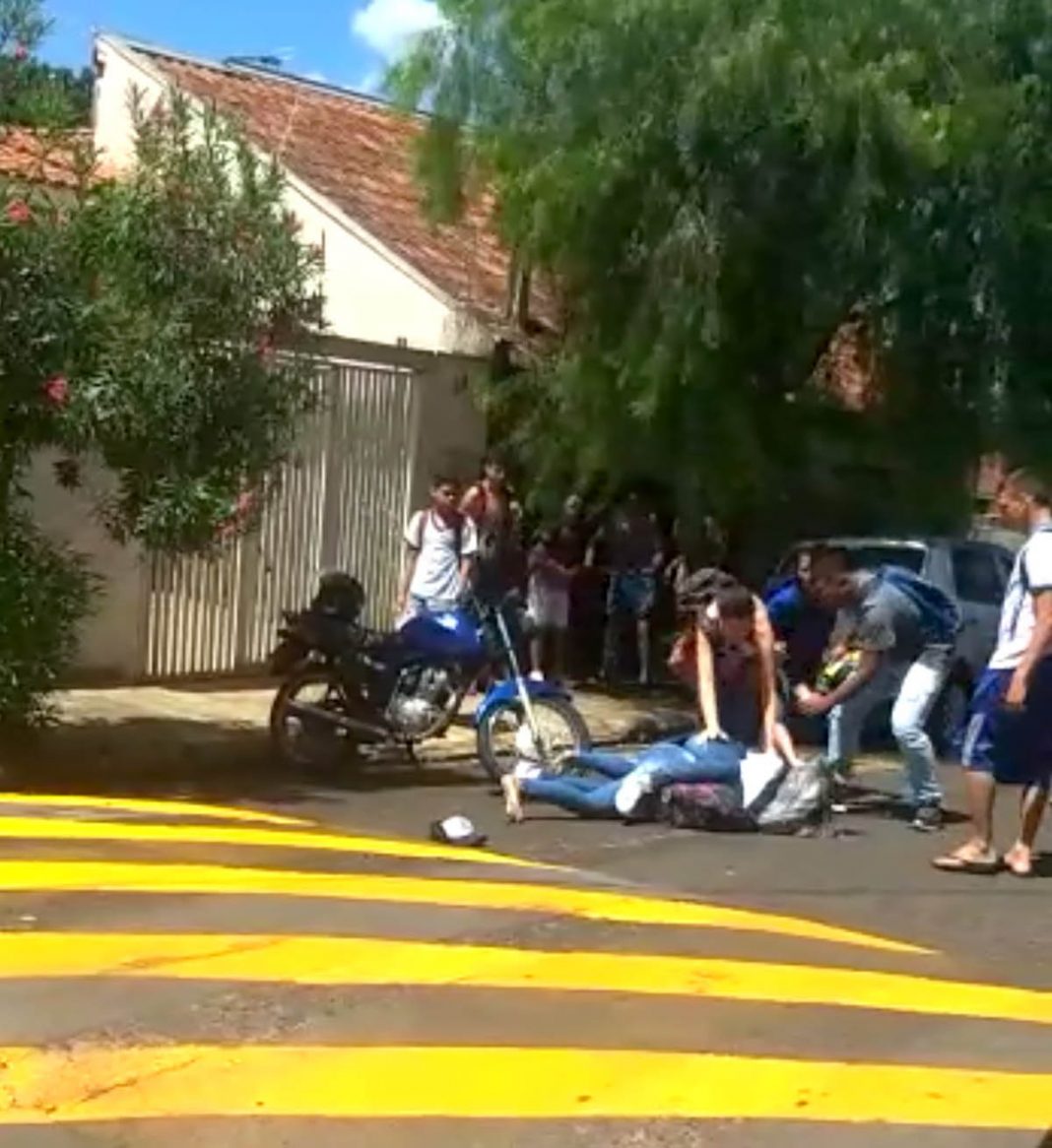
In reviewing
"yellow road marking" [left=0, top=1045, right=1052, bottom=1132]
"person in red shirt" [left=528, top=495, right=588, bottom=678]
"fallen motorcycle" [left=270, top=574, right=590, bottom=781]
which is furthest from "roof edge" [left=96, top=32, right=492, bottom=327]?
"yellow road marking" [left=0, top=1045, right=1052, bottom=1132]

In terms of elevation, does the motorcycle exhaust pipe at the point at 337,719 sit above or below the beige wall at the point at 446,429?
below

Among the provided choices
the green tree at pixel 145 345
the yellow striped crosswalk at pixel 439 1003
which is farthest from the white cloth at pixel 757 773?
the green tree at pixel 145 345

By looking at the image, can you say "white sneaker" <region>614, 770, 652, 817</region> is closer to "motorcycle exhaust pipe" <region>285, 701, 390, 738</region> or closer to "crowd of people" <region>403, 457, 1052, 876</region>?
"crowd of people" <region>403, 457, 1052, 876</region>

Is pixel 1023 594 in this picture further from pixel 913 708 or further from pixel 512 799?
pixel 512 799

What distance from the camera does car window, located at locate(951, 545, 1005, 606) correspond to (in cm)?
1795

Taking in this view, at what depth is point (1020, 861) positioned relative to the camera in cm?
1111

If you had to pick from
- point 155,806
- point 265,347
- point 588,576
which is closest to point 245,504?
point 265,347

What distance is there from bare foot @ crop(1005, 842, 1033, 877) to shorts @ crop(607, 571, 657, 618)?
366 inches

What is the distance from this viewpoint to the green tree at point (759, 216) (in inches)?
694

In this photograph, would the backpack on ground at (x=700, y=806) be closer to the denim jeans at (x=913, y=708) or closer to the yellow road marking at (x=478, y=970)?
the denim jeans at (x=913, y=708)

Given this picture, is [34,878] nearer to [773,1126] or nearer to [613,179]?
[773,1126]

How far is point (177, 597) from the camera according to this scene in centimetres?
1719

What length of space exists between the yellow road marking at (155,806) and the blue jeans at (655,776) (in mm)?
1385

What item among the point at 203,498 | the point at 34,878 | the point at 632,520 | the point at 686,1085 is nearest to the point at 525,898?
the point at 34,878
